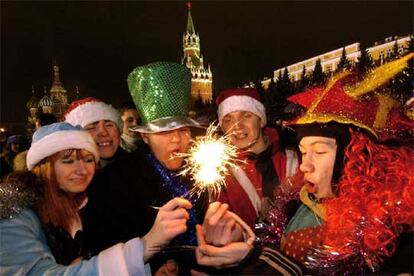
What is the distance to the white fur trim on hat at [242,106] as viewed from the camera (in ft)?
14.9

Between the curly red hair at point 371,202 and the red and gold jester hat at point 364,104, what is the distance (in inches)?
4.4

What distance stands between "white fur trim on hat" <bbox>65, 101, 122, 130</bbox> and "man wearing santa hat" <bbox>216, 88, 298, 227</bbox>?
1458 mm

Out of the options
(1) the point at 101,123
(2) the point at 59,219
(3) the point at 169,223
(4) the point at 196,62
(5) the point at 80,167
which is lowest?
(2) the point at 59,219

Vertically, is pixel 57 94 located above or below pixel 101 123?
above

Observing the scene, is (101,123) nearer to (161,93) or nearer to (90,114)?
(90,114)

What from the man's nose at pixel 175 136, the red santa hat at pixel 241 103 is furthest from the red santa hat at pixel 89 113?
the man's nose at pixel 175 136

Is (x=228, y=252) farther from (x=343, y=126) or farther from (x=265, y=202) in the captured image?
(x=265, y=202)

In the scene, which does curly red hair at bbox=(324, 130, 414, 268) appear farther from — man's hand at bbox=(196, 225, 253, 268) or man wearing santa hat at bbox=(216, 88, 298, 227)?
man wearing santa hat at bbox=(216, 88, 298, 227)

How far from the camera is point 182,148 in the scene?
9.67 feet

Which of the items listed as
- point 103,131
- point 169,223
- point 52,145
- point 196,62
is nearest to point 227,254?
point 169,223

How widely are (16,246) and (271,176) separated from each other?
8.79 ft

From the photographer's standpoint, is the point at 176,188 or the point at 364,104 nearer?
the point at 364,104

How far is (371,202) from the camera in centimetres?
208

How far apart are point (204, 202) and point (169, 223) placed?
4.42 feet
